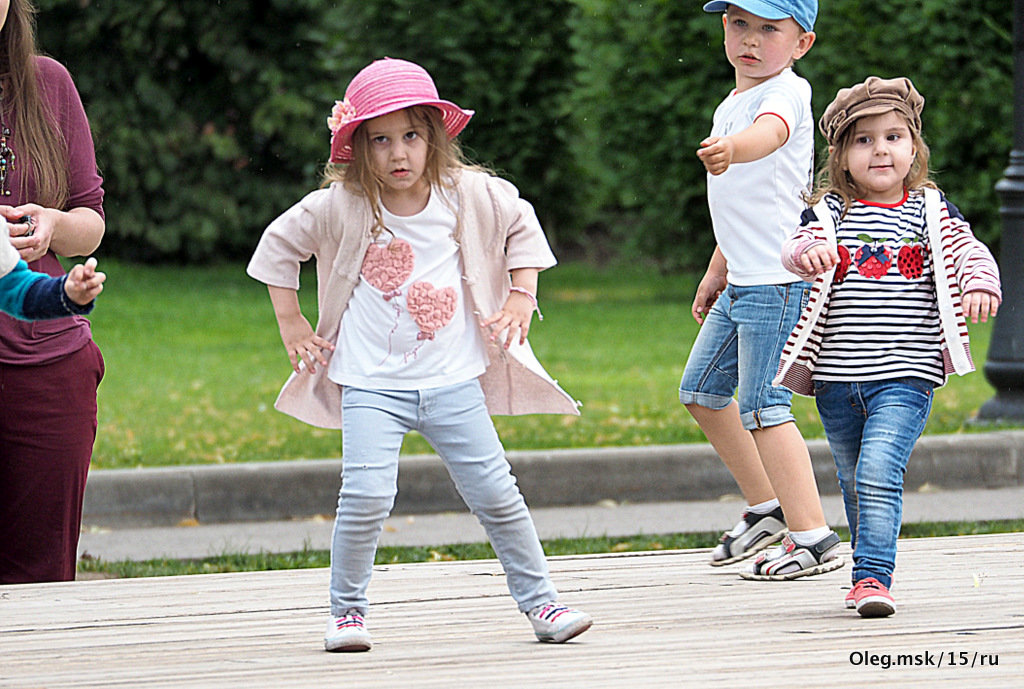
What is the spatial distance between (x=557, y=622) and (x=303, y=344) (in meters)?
0.96

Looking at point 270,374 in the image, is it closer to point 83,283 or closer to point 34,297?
point 34,297

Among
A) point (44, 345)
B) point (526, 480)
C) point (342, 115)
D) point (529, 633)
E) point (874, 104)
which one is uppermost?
point (874, 104)

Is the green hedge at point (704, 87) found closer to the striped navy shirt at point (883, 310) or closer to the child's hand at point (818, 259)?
the striped navy shirt at point (883, 310)

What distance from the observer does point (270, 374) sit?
38.1 ft

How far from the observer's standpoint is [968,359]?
4.11m

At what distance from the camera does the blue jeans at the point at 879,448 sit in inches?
162

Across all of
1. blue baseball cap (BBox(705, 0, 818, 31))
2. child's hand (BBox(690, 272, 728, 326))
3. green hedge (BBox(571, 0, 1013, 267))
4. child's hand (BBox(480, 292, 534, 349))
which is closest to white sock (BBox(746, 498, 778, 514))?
child's hand (BBox(690, 272, 728, 326))

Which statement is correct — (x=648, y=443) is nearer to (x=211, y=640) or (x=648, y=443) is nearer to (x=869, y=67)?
(x=211, y=640)

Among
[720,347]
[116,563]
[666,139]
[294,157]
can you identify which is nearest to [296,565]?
[116,563]

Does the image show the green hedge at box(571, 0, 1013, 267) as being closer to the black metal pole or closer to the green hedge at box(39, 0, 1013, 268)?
the green hedge at box(39, 0, 1013, 268)

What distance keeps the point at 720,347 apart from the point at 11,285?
235 centimetres

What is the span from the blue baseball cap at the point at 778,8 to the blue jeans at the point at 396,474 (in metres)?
1.48

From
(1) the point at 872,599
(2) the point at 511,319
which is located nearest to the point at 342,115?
(2) the point at 511,319

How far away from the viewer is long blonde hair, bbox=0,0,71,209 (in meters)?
4.10
